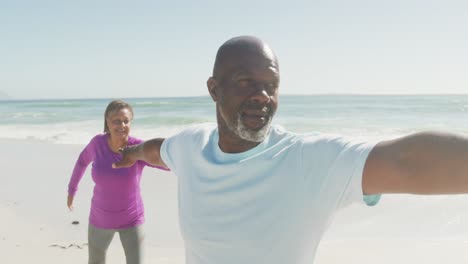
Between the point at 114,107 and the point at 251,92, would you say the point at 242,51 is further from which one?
the point at 114,107

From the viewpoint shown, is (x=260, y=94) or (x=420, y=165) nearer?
(x=420, y=165)

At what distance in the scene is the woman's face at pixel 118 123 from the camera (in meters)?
3.68

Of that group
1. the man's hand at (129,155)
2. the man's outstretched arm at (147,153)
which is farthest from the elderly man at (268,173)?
the man's hand at (129,155)

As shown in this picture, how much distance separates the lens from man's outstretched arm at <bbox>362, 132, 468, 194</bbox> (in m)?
1.02

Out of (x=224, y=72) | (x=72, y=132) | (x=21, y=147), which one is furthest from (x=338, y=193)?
(x=72, y=132)

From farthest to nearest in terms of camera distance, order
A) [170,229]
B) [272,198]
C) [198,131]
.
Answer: [170,229] → [198,131] → [272,198]

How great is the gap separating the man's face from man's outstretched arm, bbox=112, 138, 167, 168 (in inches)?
35.4

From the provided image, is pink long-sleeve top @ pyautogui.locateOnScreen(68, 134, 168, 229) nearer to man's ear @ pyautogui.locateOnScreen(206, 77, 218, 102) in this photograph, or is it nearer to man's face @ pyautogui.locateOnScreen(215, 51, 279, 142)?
man's ear @ pyautogui.locateOnScreen(206, 77, 218, 102)

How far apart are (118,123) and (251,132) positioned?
7.95ft

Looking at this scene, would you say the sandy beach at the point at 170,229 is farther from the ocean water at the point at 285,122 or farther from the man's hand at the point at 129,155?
the man's hand at the point at 129,155

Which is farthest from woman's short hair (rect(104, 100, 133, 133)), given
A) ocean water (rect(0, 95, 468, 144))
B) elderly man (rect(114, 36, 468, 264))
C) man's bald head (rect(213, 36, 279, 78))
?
ocean water (rect(0, 95, 468, 144))

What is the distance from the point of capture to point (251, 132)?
1.54 metres

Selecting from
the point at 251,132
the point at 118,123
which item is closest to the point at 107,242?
the point at 118,123

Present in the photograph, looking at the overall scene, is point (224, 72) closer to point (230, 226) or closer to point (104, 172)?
point (230, 226)
